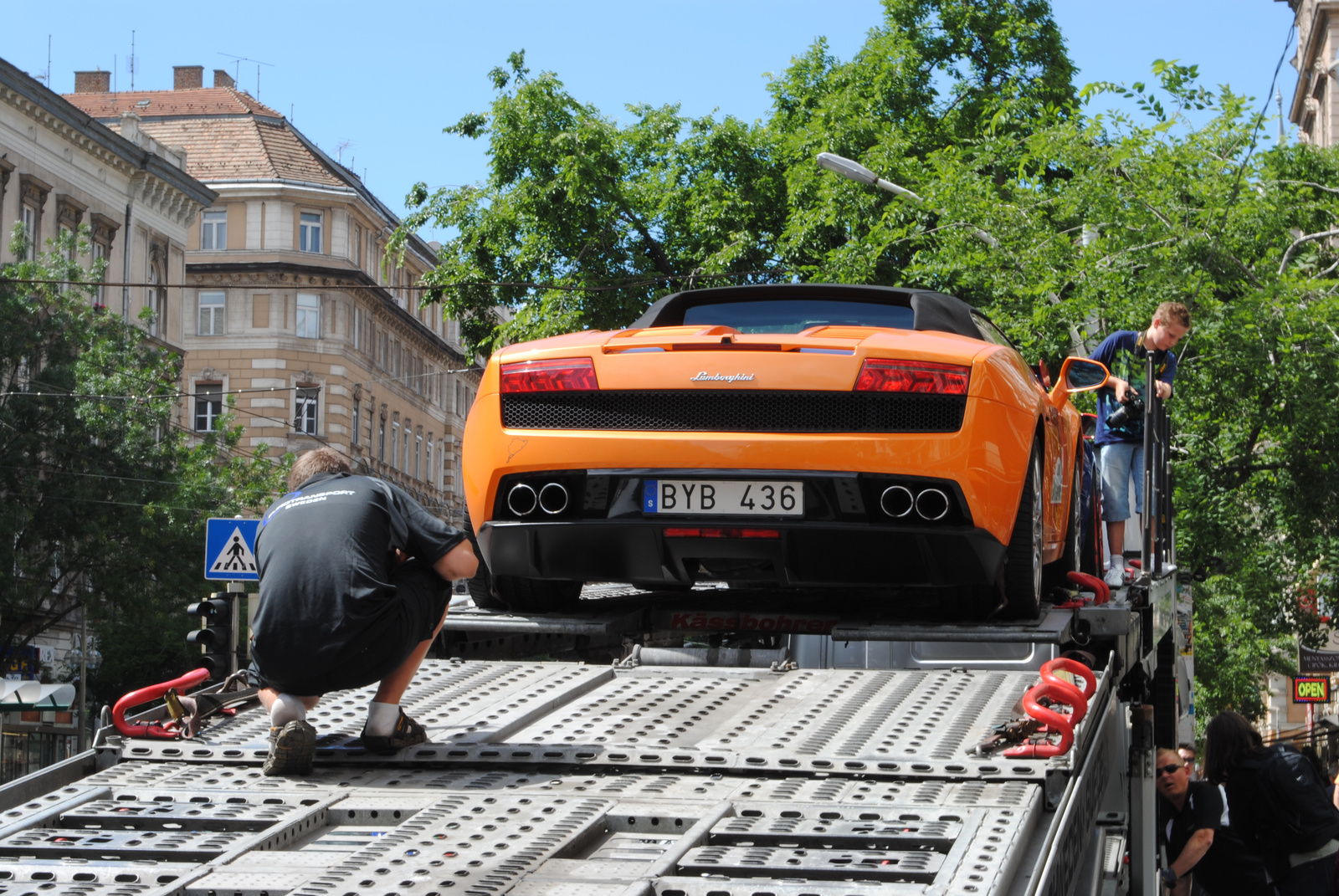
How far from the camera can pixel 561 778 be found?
13.4 feet

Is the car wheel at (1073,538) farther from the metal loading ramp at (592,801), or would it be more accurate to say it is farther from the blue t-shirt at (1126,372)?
the metal loading ramp at (592,801)

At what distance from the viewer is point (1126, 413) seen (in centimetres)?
909

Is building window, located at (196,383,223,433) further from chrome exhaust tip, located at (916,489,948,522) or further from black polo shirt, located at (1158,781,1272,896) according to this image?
chrome exhaust tip, located at (916,489,948,522)

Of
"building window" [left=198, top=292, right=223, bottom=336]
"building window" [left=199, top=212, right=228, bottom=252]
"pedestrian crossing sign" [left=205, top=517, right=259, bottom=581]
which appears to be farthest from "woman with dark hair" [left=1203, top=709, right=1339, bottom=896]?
"building window" [left=199, top=212, right=228, bottom=252]

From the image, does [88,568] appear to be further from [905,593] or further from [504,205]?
[905,593]

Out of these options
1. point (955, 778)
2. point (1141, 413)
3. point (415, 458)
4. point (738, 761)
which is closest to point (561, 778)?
point (738, 761)

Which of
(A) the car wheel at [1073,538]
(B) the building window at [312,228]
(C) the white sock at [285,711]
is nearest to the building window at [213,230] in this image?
(B) the building window at [312,228]

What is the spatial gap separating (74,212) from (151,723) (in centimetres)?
4117

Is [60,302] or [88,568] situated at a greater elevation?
[60,302]

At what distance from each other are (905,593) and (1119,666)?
3.05 ft

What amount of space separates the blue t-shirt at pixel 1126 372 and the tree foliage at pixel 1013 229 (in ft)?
19.3

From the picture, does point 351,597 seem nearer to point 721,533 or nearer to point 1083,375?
point 721,533

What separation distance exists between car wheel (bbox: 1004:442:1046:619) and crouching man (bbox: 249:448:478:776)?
68.7 inches

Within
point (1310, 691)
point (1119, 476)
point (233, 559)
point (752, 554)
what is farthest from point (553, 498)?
point (1310, 691)
